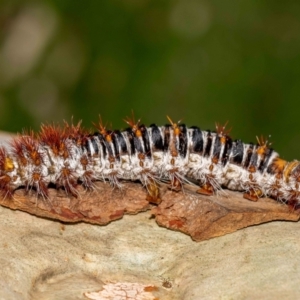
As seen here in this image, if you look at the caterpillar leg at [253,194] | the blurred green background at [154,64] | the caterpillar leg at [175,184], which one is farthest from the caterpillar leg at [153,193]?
the blurred green background at [154,64]

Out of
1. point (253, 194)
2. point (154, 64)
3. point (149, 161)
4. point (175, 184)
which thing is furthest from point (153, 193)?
point (154, 64)

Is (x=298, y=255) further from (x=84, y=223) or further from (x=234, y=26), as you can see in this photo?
(x=234, y=26)

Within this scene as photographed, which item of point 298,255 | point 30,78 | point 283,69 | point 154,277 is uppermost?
point 283,69

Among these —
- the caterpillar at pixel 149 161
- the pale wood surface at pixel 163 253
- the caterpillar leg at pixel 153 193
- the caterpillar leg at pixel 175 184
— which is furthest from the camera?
the caterpillar at pixel 149 161

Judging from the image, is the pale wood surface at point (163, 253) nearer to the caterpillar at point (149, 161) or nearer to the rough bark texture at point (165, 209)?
the rough bark texture at point (165, 209)

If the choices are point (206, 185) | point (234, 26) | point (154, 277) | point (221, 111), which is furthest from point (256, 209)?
point (234, 26)
